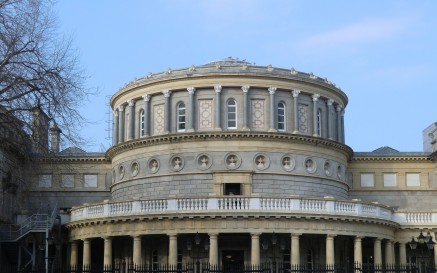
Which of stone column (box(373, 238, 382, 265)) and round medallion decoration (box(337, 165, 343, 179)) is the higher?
round medallion decoration (box(337, 165, 343, 179))

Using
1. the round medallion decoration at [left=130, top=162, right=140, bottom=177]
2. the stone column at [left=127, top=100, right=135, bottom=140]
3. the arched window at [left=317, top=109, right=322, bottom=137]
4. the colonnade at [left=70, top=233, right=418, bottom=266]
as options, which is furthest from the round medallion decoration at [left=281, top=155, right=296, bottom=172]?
the stone column at [left=127, top=100, right=135, bottom=140]

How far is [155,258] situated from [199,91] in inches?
483

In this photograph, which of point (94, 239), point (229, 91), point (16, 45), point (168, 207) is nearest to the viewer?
point (16, 45)

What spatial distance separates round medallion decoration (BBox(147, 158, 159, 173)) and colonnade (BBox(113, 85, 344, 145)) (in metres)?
2.07

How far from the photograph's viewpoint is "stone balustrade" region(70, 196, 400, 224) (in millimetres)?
47812

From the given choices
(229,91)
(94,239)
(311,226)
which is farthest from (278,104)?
(94,239)

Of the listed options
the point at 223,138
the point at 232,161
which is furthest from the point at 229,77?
the point at 232,161

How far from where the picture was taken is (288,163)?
188ft

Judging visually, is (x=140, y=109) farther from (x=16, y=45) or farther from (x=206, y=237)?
→ (x=16, y=45)

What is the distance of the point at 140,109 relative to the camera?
60.5 metres

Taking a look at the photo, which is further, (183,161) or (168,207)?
(183,161)

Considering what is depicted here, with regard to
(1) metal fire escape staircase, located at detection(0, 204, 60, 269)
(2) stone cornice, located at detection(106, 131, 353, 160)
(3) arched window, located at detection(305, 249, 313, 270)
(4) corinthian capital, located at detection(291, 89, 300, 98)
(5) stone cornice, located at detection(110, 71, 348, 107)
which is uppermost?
(5) stone cornice, located at detection(110, 71, 348, 107)

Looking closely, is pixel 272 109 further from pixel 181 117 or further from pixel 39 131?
pixel 39 131

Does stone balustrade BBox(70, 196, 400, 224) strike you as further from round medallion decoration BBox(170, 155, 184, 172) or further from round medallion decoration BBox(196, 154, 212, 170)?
round medallion decoration BBox(196, 154, 212, 170)
